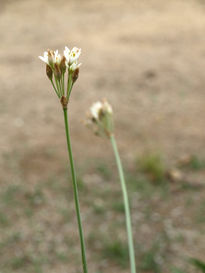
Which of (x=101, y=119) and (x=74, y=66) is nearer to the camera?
(x=74, y=66)

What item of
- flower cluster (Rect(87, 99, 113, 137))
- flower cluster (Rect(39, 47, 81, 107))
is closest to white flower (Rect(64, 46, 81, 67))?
flower cluster (Rect(39, 47, 81, 107))

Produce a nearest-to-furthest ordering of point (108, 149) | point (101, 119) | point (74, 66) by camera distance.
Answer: point (74, 66), point (101, 119), point (108, 149)

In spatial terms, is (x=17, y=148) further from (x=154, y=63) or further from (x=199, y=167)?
(x=154, y=63)

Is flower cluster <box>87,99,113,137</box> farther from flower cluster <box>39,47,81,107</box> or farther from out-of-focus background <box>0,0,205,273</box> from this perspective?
out-of-focus background <box>0,0,205,273</box>

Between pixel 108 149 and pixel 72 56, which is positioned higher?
pixel 108 149

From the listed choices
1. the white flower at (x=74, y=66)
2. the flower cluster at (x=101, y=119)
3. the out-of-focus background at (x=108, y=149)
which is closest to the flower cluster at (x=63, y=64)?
the white flower at (x=74, y=66)

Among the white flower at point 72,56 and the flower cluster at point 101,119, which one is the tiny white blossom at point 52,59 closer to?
the white flower at point 72,56

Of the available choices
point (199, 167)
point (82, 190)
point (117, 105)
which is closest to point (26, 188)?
point (82, 190)

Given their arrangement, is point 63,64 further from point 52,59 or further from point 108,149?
point 108,149

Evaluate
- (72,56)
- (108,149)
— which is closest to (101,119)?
(72,56)
